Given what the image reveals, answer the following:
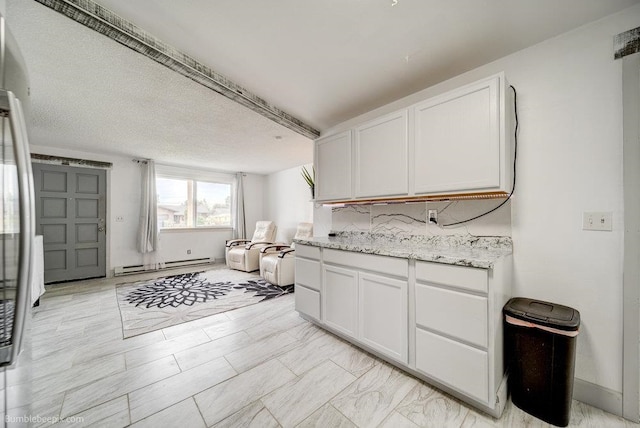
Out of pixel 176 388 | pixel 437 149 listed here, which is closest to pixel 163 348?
pixel 176 388

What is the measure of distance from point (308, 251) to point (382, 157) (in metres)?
1.17

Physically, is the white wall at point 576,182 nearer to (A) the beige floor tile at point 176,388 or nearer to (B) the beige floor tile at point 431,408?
(B) the beige floor tile at point 431,408

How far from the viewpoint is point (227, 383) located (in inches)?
64.2

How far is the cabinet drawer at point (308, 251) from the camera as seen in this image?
233cm

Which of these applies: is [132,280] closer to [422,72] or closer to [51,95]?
[51,95]

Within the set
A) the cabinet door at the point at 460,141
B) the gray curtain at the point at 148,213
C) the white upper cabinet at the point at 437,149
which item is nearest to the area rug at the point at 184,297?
the gray curtain at the point at 148,213

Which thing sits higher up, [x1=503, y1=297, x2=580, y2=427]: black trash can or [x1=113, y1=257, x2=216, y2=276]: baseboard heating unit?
[x1=503, y1=297, x2=580, y2=427]: black trash can

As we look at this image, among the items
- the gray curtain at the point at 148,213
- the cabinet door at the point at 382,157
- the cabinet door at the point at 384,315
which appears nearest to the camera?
the cabinet door at the point at 384,315

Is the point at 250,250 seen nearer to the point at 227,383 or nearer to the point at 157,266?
the point at 157,266

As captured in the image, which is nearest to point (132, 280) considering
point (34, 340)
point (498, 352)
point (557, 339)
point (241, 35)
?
point (34, 340)

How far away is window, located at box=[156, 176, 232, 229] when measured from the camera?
5152 millimetres

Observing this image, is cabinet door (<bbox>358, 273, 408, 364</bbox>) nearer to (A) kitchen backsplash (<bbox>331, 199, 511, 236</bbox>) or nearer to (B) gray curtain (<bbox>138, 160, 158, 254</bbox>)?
(A) kitchen backsplash (<bbox>331, 199, 511, 236</bbox>)

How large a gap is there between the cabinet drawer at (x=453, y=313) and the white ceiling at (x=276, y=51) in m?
1.69

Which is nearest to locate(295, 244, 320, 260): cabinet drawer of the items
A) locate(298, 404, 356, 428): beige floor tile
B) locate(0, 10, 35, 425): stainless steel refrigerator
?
locate(298, 404, 356, 428): beige floor tile
